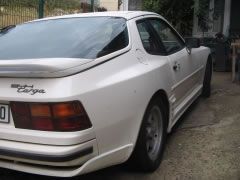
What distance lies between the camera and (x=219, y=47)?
974 cm

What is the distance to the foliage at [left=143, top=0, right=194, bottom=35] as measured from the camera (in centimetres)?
1149

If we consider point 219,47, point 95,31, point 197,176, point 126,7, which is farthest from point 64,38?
point 126,7

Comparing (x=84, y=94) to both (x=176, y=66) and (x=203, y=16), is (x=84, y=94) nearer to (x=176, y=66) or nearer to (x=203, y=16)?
(x=176, y=66)

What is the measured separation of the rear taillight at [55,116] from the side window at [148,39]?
56.9 inches

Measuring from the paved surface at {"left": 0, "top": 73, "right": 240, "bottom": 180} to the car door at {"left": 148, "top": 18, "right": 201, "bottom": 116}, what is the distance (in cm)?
37

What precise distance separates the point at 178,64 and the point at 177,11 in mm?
6881

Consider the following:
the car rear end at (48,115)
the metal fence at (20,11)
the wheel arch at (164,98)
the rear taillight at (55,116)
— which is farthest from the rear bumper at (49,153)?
the metal fence at (20,11)

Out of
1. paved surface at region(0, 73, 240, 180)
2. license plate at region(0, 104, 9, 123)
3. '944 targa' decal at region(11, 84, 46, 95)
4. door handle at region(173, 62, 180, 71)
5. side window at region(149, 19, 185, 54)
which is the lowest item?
paved surface at region(0, 73, 240, 180)

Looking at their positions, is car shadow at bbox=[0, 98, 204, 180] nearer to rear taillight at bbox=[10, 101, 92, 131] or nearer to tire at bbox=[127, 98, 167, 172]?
tire at bbox=[127, 98, 167, 172]

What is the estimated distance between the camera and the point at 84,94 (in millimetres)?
3207

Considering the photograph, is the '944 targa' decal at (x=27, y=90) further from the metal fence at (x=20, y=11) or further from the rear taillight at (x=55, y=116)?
the metal fence at (x=20, y=11)

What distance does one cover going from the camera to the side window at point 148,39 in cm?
447

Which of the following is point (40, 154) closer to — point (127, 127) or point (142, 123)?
point (127, 127)

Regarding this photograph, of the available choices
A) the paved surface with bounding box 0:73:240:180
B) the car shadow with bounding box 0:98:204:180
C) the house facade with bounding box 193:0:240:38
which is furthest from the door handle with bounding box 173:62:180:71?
the house facade with bounding box 193:0:240:38
